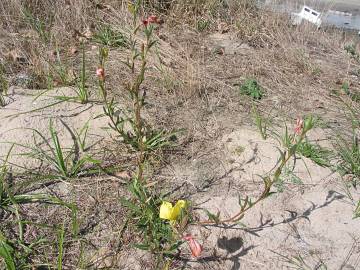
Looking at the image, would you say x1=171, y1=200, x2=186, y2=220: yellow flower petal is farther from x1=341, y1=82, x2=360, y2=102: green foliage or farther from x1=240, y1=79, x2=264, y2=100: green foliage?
x1=341, y1=82, x2=360, y2=102: green foliage

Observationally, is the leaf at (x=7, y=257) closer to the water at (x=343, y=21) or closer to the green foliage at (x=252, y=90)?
the green foliage at (x=252, y=90)

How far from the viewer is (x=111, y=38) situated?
3982mm

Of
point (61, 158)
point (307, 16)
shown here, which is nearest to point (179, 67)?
point (61, 158)

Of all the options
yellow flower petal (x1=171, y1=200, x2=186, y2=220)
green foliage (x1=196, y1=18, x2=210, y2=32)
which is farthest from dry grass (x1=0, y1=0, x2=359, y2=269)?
yellow flower petal (x1=171, y1=200, x2=186, y2=220)

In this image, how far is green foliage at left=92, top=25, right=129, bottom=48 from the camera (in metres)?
3.94

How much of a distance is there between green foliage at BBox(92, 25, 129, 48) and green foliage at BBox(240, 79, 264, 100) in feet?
4.10

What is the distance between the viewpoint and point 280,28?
15.6 ft

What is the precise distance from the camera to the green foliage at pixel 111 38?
394cm

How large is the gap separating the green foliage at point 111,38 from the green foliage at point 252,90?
4.10 feet

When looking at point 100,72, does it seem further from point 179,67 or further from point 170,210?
point 179,67

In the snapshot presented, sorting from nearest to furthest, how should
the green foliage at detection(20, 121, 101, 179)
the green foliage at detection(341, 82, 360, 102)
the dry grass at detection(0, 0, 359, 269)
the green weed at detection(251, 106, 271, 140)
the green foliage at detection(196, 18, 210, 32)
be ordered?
1. the dry grass at detection(0, 0, 359, 269)
2. the green foliage at detection(20, 121, 101, 179)
3. the green weed at detection(251, 106, 271, 140)
4. the green foliage at detection(341, 82, 360, 102)
5. the green foliage at detection(196, 18, 210, 32)

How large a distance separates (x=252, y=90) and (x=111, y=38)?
59.6 inches

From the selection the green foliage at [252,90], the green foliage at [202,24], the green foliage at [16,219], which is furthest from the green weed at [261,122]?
the green foliage at [202,24]

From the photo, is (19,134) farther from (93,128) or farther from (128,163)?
(128,163)
